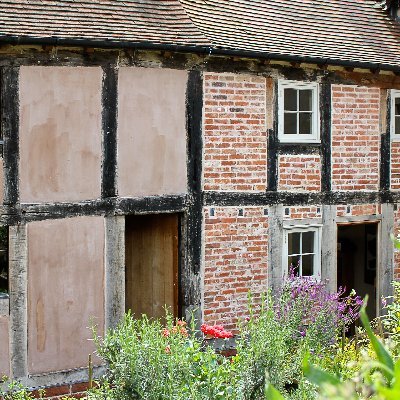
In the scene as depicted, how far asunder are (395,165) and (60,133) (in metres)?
5.77

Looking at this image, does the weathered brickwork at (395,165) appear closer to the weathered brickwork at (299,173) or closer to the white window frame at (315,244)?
the weathered brickwork at (299,173)

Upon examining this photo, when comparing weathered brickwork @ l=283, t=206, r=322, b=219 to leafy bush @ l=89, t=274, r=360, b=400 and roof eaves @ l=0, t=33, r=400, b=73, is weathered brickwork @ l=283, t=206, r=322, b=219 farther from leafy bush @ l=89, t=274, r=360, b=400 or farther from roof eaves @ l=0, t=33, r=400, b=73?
leafy bush @ l=89, t=274, r=360, b=400

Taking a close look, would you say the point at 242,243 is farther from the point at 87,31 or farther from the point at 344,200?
the point at 87,31

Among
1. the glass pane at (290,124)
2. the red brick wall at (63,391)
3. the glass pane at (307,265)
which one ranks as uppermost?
the glass pane at (290,124)

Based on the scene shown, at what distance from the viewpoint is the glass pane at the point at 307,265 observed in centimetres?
1166

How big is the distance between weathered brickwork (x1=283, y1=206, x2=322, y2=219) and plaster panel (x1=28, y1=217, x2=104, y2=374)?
2977 mm

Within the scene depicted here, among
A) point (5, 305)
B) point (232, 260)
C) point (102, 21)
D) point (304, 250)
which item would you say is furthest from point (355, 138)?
point (5, 305)

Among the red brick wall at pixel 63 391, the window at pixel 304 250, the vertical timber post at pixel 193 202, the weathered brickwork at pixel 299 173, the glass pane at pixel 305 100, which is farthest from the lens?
the glass pane at pixel 305 100

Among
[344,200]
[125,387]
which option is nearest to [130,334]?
[125,387]

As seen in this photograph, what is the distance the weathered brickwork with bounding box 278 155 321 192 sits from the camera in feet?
36.8

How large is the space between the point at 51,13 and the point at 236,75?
268 cm

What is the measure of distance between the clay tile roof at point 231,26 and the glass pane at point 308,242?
2.61m

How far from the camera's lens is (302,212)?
1145cm

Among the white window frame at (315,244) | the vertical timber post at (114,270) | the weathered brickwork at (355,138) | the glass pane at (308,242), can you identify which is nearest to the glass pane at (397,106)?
the weathered brickwork at (355,138)
